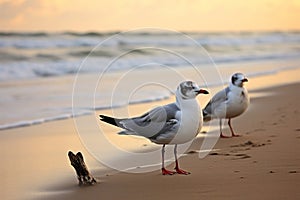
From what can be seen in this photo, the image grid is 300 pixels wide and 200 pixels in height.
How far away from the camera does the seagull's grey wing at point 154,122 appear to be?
6.04 meters

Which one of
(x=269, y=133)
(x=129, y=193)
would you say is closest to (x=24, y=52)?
(x=269, y=133)

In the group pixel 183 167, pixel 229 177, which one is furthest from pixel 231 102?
pixel 229 177

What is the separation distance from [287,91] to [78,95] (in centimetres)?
443

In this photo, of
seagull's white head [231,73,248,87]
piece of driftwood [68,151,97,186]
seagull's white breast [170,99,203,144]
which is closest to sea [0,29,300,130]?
seagull's white head [231,73,248,87]

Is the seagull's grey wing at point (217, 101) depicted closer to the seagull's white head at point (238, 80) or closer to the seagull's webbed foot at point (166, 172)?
the seagull's white head at point (238, 80)


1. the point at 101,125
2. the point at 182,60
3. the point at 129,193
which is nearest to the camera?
the point at 129,193

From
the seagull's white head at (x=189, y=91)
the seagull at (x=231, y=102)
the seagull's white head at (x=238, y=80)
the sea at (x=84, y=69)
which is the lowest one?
the seagull's white head at (x=189, y=91)

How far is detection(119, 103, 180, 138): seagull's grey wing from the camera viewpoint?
604cm

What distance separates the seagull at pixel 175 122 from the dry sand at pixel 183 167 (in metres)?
0.36

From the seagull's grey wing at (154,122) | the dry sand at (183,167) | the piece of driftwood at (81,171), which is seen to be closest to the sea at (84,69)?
the dry sand at (183,167)

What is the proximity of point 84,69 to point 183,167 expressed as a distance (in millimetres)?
15315

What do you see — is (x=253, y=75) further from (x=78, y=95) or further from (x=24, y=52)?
(x=24, y=52)

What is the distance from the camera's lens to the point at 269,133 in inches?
314

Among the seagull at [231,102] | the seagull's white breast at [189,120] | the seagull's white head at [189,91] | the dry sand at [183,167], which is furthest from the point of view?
the seagull at [231,102]
